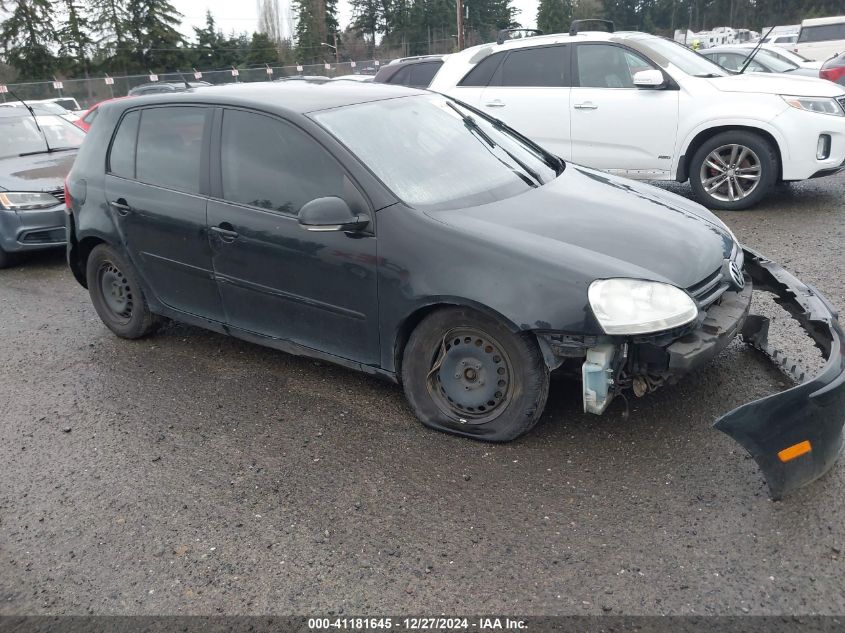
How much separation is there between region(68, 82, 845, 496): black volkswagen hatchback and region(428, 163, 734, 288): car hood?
12 millimetres

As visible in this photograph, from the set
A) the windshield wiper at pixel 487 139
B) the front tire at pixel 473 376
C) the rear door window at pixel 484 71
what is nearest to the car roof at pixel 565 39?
the rear door window at pixel 484 71

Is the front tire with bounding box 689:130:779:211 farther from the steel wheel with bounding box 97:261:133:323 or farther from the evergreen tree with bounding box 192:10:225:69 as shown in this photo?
the evergreen tree with bounding box 192:10:225:69

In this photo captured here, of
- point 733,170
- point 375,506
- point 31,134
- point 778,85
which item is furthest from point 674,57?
point 31,134

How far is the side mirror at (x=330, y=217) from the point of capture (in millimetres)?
3430

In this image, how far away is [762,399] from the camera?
2717 mm

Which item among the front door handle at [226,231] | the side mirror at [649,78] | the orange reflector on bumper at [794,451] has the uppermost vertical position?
the side mirror at [649,78]

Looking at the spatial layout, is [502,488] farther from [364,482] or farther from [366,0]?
[366,0]

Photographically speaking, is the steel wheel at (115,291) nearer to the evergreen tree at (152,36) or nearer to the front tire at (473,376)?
the front tire at (473,376)

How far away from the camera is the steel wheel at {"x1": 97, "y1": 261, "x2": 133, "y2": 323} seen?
4949 mm

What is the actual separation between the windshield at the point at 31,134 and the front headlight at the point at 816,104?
741cm

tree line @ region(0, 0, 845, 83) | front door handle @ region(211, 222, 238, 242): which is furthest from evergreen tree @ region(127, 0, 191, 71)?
front door handle @ region(211, 222, 238, 242)

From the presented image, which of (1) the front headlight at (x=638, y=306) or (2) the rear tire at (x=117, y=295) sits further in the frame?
(2) the rear tire at (x=117, y=295)

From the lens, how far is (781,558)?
2.63m

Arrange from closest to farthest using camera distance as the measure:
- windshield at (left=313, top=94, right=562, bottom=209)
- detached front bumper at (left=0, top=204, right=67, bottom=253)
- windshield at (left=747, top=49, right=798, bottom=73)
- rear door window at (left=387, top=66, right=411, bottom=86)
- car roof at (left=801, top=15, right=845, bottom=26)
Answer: windshield at (left=313, top=94, right=562, bottom=209)
detached front bumper at (left=0, top=204, right=67, bottom=253)
rear door window at (left=387, top=66, right=411, bottom=86)
windshield at (left=747, top=49, right=798, bottom=73)
car roof at (left=801, top=15, right=845, bottom=26)
